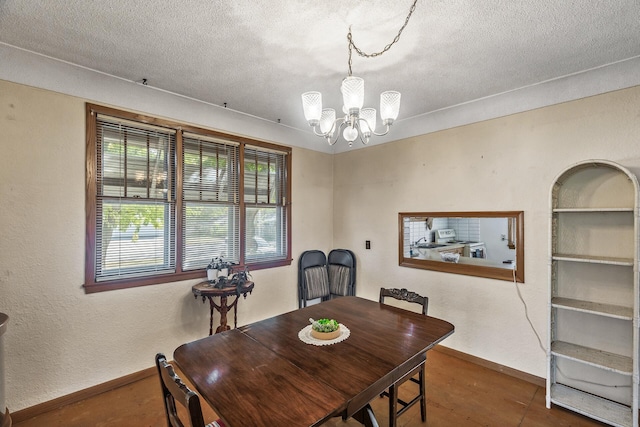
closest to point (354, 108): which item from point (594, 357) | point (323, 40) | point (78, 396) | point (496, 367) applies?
point (323, 40)

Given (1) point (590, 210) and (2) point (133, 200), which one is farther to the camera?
(2) point (133, 200)

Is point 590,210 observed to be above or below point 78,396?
above

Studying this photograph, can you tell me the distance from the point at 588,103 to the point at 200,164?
345cm

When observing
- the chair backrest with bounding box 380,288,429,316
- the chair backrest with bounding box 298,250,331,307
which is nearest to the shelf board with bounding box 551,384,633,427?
the chair backrest with bounding box 380,288,429,316

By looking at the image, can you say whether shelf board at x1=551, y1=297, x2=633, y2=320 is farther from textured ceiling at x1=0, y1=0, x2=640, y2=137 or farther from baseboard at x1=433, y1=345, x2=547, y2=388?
textured ceiling at x1=0, y1=0, x2=640, y2=137

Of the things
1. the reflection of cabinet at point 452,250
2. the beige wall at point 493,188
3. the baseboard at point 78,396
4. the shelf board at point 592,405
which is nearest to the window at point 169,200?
the baseboard at point 78,396

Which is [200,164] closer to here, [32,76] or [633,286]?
[32,76]

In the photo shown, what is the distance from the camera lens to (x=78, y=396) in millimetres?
2365

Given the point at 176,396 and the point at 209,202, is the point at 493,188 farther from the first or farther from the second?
the point at 176,396

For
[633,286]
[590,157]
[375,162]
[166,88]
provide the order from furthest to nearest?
[375,162] < [166,88] < [590,157] < [633,286]

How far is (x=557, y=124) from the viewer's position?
8.25 ft

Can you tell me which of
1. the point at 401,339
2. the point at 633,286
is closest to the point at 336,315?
the point at 401,339

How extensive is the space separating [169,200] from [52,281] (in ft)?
3.45

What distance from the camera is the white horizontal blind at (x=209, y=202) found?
9.87 feet
